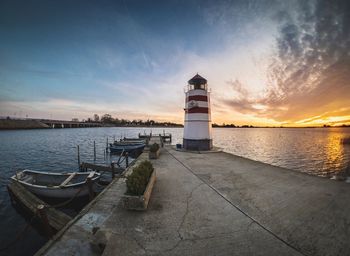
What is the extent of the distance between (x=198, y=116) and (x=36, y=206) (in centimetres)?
1389

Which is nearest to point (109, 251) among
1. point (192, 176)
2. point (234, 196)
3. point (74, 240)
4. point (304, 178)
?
point (74, 240)

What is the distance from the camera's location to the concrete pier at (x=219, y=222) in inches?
154

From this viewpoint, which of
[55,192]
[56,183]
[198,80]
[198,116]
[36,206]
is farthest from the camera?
[198,80]

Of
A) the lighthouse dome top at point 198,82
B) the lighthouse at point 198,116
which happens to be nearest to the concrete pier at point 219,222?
the lighthouse at point 198,116

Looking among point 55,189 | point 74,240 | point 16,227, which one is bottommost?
point 16,227

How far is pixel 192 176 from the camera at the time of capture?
30.9 feet

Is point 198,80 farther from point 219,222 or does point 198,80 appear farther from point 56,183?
point 56,183

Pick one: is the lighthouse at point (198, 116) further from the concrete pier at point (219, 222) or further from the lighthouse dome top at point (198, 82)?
the concrete pier at point (219, 222)

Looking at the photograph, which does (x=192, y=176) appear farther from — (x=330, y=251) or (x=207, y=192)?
(x=330, y=251)

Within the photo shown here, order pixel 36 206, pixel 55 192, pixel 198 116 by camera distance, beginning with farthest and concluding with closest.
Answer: pixel 198 116 → pixel 55 192 → pixel 36 206

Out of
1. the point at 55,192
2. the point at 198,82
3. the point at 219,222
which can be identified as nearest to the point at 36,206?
the point at 55,192

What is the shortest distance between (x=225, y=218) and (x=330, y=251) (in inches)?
94.2

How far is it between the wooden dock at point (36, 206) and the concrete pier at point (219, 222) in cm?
147

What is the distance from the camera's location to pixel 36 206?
833 cm
